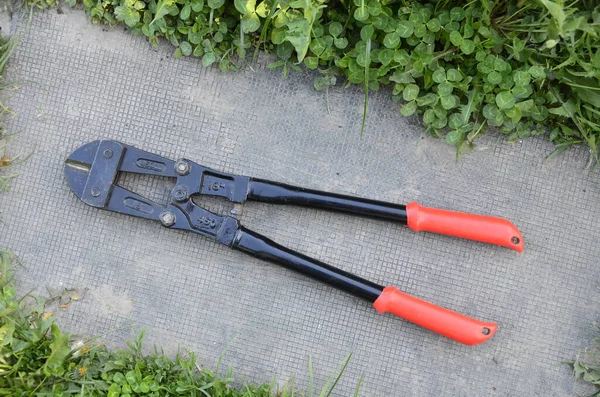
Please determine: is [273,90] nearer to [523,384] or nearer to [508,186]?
[508,186]

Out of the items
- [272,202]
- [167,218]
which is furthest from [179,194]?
[272,202]

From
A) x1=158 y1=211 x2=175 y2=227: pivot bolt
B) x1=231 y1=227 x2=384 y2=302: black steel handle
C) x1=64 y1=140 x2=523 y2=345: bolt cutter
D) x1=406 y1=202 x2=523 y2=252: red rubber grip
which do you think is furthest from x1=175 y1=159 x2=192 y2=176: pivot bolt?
x1=406 y1=202 x2=523 y2=252: red rubber grip

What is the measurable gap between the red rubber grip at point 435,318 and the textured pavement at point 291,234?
0.17m

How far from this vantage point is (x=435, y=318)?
223 centimetres

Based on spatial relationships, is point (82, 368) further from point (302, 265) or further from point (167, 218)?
point (302, 265)

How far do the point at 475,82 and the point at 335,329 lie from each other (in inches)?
43.2

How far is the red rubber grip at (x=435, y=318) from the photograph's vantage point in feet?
7.31

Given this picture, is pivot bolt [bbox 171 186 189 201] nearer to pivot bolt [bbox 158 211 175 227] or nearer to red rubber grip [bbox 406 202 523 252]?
pivot bolt [bbox 158 211 175 227]

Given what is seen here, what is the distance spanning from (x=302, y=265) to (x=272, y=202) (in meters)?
0.26

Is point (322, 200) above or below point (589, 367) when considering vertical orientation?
above

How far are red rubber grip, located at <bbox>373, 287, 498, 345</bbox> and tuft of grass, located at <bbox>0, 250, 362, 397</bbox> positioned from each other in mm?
316

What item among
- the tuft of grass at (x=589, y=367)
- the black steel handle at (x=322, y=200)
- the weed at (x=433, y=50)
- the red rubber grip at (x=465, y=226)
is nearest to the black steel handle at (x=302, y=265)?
the black steel handle at (x=322, y=200)

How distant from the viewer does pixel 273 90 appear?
2.47 meters

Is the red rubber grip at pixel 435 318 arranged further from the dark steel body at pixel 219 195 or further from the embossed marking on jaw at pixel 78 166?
the embossed marking on jaw at pixel 78 166
